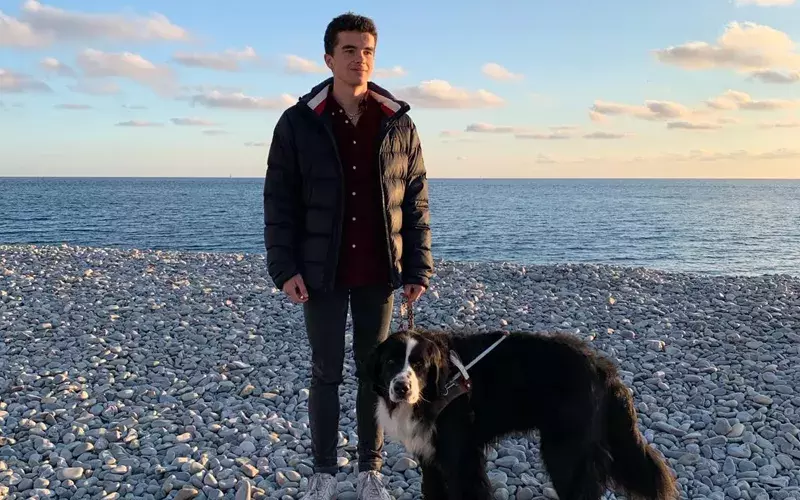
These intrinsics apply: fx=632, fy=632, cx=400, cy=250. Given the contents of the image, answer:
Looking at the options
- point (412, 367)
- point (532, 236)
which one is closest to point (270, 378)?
point (412, 367)

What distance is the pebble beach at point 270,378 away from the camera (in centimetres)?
394

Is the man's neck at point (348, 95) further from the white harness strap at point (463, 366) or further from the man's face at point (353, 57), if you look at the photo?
the white harness strap at point (463, 366)

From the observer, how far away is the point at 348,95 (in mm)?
3355

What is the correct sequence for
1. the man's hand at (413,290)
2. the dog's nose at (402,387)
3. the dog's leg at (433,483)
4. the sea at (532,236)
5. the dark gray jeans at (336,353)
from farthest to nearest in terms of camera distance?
1. the sea at (532,236)
2. the man's hand at (413,290)
3. the dark gray jeans at (336,353)
4. the dog's leg at (433,483)
5. the dog's nose at (402,387)

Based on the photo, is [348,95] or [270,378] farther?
[270,378]

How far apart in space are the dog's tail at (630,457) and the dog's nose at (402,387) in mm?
1035

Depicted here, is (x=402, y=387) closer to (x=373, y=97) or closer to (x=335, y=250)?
(x=335, y=250)

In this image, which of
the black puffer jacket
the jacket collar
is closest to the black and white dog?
the black puffer jacket

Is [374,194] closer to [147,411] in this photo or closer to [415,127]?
[415,127]

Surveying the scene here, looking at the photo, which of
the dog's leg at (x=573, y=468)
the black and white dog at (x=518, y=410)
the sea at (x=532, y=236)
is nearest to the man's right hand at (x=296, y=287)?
the black and white dog at (x=518, y=410)

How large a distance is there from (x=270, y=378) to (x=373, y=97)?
325 cm

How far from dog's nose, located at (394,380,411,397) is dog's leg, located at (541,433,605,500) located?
0.78 metres

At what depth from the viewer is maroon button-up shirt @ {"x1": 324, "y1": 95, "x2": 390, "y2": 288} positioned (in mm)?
3357

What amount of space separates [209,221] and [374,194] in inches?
1538
